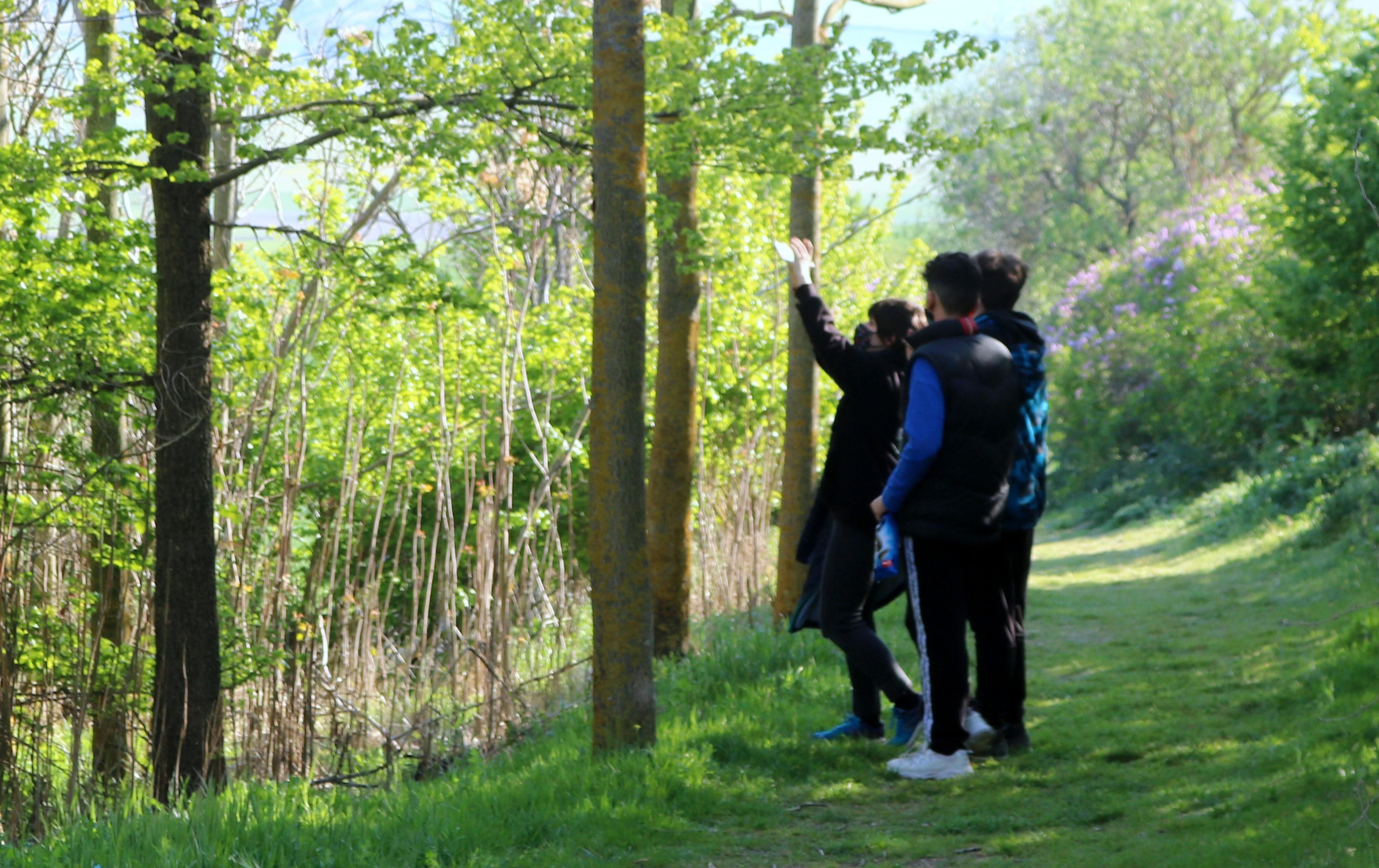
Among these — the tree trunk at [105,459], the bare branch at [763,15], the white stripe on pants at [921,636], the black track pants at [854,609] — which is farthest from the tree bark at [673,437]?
the tree trunk at [105,459]

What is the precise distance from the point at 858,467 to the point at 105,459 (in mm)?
4846

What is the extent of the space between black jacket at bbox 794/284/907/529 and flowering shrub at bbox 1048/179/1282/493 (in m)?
11.9

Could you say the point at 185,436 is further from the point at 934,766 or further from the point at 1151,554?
the point at 1151,554

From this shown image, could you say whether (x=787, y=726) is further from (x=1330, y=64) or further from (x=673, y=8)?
(x=1330, y=64)

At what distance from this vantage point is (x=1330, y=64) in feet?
40.3

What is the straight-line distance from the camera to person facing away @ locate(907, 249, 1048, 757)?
5.69 metres

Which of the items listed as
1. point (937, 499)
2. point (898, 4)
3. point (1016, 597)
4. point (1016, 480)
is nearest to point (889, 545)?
point (937, 499)

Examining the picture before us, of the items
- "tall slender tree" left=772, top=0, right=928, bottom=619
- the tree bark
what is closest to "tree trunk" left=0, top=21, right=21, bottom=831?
the tree bark

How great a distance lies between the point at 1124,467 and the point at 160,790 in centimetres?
2135

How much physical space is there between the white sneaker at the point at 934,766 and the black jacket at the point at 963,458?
33.7 inches

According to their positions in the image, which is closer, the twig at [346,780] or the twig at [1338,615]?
the twig at [1338,615]

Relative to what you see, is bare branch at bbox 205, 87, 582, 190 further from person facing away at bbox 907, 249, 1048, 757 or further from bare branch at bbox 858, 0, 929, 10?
bare branch at bbox 858, 0, 929, 10

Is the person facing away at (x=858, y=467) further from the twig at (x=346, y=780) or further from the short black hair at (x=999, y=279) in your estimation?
the twig at (x=346, y=780)

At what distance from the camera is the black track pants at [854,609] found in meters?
5.69
